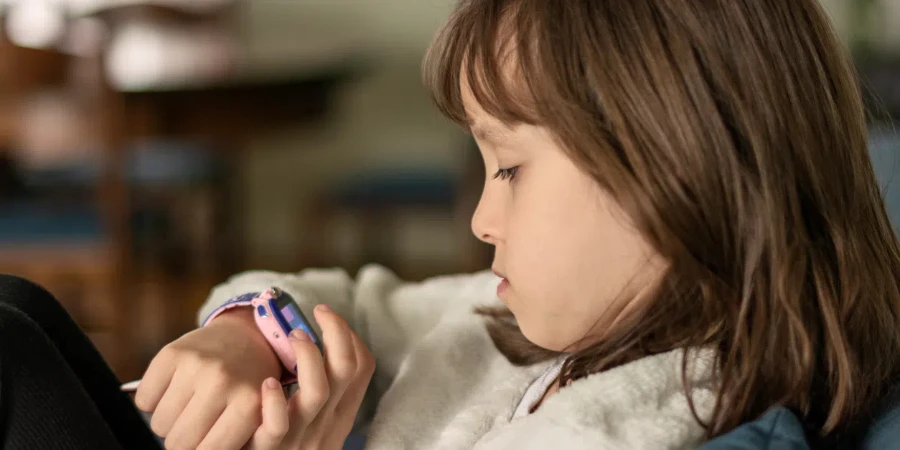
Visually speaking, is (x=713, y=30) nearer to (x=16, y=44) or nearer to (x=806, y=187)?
(x=806, y=187)

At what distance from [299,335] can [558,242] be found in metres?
0.19

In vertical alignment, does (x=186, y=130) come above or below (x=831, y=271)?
below

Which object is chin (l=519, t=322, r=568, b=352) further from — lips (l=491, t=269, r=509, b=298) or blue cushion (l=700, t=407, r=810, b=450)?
blue cushion (l=700, t=407, r=810, b=450)

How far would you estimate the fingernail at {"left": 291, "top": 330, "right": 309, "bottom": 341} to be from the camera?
1.79 ft

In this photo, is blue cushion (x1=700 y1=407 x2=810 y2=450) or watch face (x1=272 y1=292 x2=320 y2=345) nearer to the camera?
blue cushion (x1=700 y1=407 x2=810 y2=450)

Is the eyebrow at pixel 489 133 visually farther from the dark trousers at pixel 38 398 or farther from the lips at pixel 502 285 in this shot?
the dark trousers at pixel 38 398

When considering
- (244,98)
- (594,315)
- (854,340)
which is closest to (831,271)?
(854,340)

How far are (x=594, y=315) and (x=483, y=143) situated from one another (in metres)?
0.15

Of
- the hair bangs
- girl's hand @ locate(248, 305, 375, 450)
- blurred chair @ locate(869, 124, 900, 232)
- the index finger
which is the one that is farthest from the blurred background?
the index finger


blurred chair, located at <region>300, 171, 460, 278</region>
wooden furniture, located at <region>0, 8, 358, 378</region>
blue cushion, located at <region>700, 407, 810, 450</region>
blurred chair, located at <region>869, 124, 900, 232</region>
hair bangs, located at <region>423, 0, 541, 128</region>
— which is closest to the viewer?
blue cushion, located at <region>700, 407, 810, 450</region>

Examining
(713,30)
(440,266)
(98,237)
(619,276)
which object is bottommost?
(440,266)

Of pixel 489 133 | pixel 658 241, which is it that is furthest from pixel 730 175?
pixel 489 133

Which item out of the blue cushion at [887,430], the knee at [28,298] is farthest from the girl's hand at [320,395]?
the blue cushion at [887,430]

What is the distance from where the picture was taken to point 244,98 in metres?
2.42
